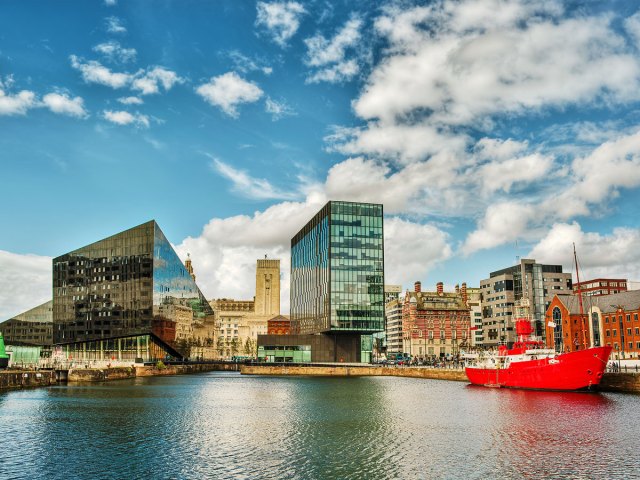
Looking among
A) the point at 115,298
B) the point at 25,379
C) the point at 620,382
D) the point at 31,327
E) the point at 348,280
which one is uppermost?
the point at 348,280

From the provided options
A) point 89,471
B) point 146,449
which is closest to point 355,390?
point 146,449

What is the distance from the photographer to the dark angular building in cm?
13838

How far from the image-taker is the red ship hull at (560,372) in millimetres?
74062

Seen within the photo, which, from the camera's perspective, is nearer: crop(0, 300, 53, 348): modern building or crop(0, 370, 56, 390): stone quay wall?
crop(0, 370, 56, 390): stone quay wall

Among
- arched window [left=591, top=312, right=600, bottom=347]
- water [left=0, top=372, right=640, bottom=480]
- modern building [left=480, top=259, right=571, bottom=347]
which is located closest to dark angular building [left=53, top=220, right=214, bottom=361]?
water [left=0, top=372, right=640, bottom=480]

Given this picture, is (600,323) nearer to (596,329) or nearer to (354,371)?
(596,329)

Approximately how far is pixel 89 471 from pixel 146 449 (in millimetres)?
6415

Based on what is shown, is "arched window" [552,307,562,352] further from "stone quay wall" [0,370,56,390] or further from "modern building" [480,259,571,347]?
"stone quay wall" [0,370,56,390]

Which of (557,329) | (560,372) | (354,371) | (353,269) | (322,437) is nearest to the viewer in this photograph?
(322,437)

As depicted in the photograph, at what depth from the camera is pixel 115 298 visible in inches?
5522

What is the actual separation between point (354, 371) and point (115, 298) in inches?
2217

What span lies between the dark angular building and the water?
66267 millimetres

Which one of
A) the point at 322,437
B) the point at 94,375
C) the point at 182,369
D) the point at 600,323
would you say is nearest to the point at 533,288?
the point at 600,323

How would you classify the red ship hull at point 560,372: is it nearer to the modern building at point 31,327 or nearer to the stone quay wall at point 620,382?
the stone quay wall at point 620,382
